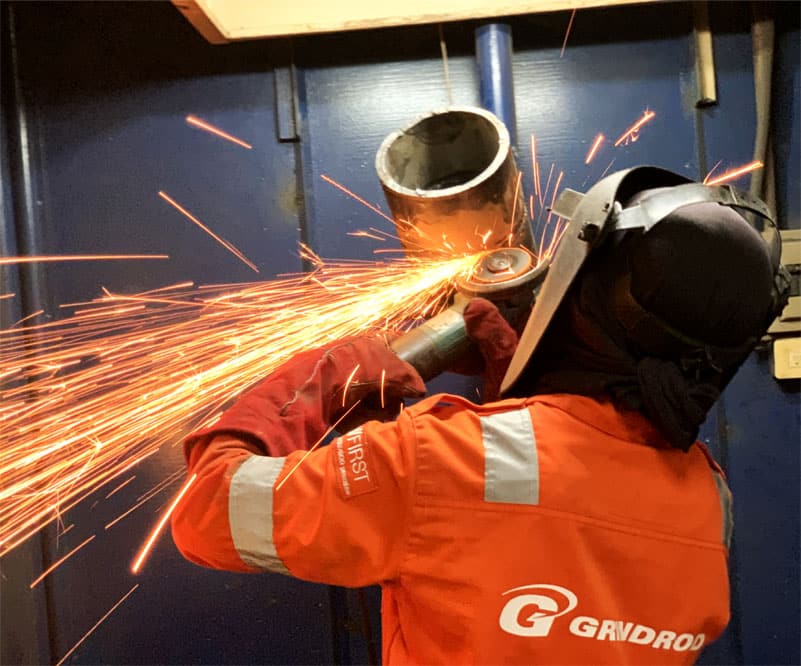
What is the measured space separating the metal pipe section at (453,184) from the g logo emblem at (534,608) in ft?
2.77

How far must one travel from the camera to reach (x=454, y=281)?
1739 mm

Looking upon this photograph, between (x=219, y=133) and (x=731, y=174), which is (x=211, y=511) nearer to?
(x=219, y=133)

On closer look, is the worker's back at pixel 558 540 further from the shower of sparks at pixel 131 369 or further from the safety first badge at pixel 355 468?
the shower of sparks at pixel 131 369

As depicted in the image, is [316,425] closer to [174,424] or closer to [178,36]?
[174,424]

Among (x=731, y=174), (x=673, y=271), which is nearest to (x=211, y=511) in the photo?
(x=673, y=271)

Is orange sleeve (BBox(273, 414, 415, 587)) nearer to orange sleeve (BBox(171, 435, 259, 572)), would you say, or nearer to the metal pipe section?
orange sleeve (BBox(171, 435, 259, 572))

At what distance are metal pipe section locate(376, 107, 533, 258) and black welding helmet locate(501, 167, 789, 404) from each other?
296 millimetres

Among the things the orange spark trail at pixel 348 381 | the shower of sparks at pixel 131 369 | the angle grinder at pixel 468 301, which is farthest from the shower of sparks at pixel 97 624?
the angle grinder at pixel 468 301

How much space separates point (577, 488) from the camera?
3.67 feet

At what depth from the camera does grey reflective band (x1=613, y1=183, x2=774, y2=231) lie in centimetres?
112

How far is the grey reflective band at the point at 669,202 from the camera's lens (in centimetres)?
112

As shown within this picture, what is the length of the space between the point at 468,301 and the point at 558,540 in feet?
2.35

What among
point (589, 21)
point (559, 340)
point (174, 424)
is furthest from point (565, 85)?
point (174, 424)

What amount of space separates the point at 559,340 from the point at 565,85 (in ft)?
3.77
